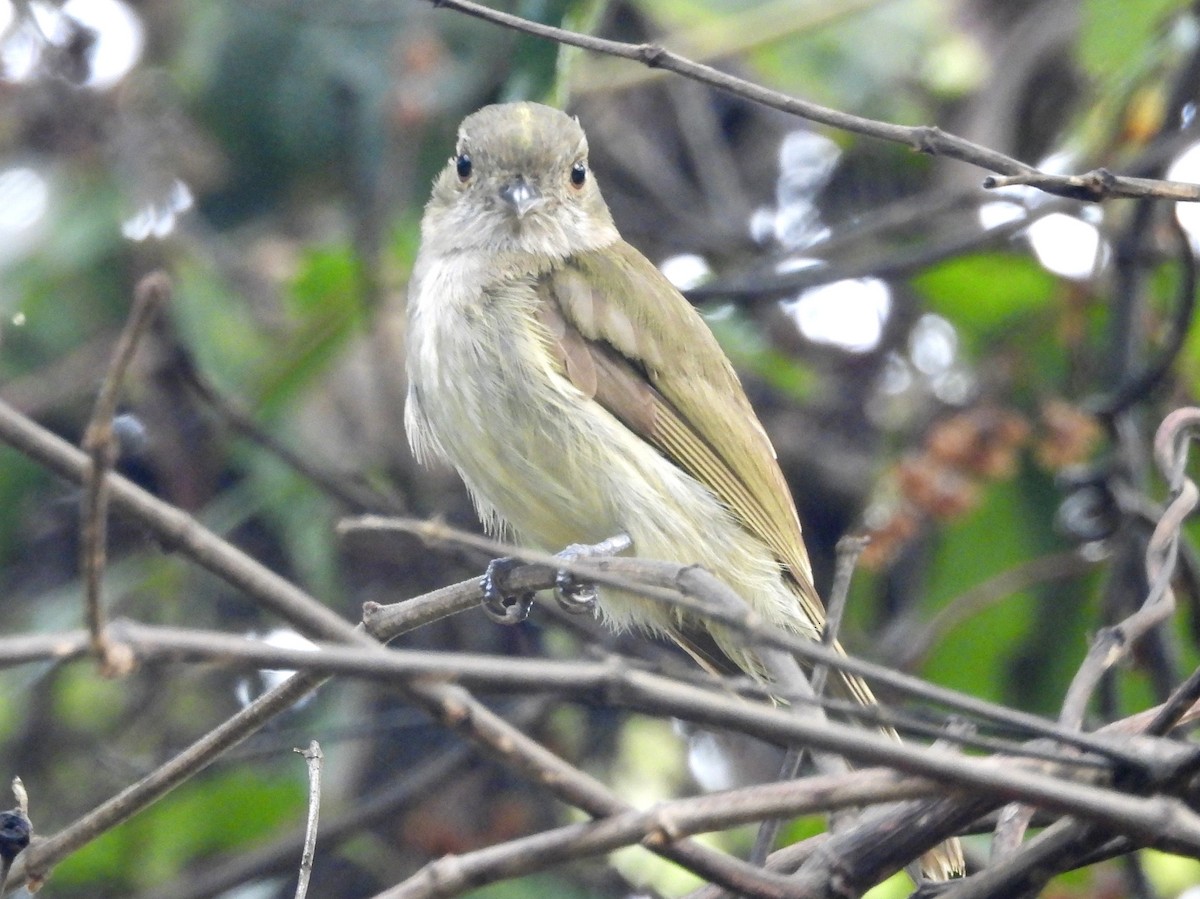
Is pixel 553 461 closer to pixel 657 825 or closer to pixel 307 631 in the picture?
pixel 657 825

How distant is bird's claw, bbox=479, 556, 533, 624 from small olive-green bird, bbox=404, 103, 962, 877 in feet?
0.75

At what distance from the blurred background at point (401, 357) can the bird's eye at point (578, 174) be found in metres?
0.37

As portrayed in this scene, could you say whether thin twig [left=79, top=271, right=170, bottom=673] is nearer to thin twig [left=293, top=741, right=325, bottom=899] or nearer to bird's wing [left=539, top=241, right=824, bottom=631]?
thin twig [left=293, top=741, right=325, bottom=899]

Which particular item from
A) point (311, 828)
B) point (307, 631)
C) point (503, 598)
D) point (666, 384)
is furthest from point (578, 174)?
point (307, 631)

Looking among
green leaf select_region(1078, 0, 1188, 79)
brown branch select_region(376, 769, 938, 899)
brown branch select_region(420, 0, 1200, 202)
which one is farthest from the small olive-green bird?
brown branch select_region(376, 769, 938, 899)

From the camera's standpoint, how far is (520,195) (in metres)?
3.68

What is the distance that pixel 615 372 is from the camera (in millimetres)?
3457

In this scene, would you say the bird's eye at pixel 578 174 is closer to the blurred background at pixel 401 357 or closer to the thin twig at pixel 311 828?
the blurred background at pixel 401 357

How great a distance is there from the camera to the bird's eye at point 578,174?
393 cm

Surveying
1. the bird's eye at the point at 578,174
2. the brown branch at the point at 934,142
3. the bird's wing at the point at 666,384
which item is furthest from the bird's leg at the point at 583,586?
the brown branch at the point at 934,142

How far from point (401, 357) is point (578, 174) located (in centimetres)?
121

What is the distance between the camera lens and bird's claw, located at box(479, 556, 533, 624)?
8.94 ft

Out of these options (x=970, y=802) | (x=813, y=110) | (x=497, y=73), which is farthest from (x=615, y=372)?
(x=970, y=802)

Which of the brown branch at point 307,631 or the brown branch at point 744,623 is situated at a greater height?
the brown branch at point 744,623
